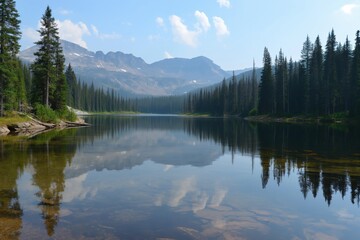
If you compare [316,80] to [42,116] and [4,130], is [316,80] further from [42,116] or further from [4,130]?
[4,130]

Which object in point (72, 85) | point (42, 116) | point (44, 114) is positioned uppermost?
point (72, 85)

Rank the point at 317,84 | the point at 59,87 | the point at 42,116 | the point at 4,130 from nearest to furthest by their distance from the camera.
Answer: the point at 4,130, the point at 42,116, the point at 59,87, the point at 317,84

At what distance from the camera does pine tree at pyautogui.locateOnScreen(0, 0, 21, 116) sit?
47209 millimetres

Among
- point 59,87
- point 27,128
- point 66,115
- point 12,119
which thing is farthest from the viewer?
point 66,115

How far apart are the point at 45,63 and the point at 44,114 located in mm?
9765

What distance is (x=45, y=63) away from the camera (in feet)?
196

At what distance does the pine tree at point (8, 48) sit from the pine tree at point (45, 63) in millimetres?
8853

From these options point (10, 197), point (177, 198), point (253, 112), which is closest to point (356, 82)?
point (253, 112)

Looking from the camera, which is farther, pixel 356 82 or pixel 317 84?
pixel 317 84

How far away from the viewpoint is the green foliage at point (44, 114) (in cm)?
5609

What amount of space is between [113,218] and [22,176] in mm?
8417

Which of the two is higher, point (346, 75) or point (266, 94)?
point (346, 75)

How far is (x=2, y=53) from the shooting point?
47.6 m

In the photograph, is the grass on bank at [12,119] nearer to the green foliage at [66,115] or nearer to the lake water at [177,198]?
the green foliage at [66,115]
